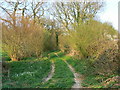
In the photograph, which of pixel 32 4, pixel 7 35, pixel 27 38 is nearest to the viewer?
pixel 7 35

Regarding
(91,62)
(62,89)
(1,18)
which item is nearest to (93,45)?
(91,62)

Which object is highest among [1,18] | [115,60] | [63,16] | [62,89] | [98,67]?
[63,16]

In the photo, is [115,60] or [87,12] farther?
[87,12]

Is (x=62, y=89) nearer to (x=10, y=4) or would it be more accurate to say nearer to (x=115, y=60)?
(x=115, y=60)

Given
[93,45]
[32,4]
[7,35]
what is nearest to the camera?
[93,45]

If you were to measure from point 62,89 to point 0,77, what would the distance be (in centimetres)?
332

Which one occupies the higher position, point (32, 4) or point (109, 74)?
point (32, 4)

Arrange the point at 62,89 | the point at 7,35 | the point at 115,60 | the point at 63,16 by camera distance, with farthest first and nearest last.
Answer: the point at 63,16, the point at 7,35, the point at 115,60, the point at 62,89

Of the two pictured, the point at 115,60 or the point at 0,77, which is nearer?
the point at 115,60

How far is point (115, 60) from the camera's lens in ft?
19.4

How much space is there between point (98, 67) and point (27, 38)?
25.0ft

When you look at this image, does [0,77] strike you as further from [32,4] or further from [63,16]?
[63,16]

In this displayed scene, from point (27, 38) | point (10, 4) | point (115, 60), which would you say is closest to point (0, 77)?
point (115, 60)

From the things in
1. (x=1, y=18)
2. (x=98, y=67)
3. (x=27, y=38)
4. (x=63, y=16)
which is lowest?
(x=98, y=67)
